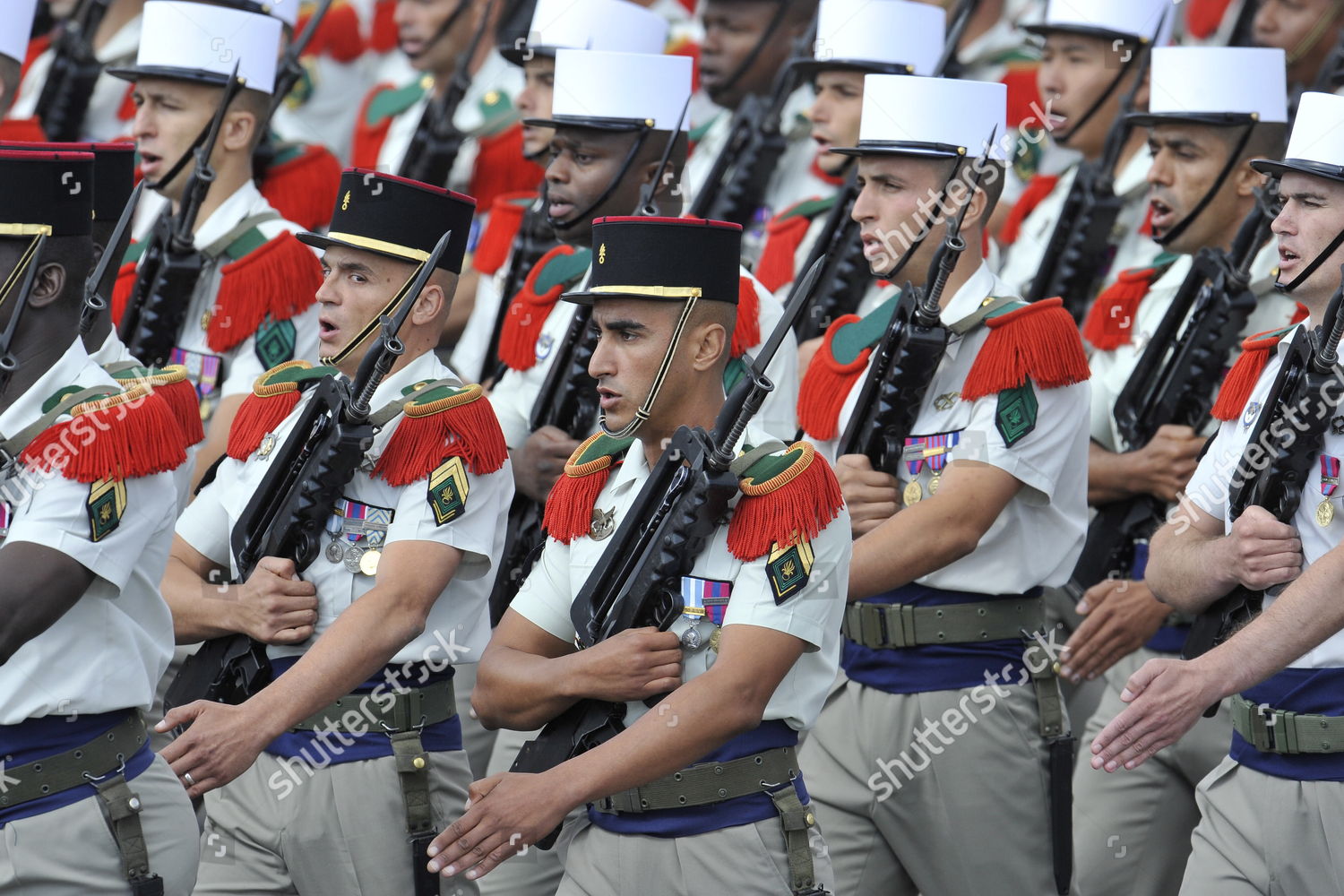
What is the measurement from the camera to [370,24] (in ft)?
37.7

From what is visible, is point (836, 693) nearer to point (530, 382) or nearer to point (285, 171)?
point (530, 382)

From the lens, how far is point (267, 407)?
4.90m

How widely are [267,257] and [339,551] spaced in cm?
207

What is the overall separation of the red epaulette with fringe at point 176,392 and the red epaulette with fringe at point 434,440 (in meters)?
0.48

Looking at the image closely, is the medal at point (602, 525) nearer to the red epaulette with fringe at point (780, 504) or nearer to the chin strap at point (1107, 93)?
the red epaulette with fringe at point (780, 504)

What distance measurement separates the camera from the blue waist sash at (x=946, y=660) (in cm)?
503

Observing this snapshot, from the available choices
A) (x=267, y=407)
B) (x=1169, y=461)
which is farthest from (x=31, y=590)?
(x=1169, y=461)

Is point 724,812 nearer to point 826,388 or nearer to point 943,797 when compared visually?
point 943,797

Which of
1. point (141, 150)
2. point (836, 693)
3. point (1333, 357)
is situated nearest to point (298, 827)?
point (836, 693)

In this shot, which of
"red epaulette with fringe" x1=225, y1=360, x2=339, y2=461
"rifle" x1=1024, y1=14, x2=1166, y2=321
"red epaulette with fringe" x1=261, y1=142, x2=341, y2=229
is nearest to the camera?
"red epaulette with fringe" x1=225, y1=360, x2=339, y2=461

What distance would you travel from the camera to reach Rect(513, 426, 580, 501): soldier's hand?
6.02 metres

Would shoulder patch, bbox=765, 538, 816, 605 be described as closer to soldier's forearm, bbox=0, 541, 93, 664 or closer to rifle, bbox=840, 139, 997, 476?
rifle, bbox=840, 139, 997, 476

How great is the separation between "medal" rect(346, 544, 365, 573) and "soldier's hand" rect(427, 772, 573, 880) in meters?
0.90

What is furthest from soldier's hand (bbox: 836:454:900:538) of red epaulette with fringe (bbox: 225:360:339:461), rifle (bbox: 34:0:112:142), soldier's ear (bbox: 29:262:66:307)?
rifle (bbox: 34:0:112:142)
